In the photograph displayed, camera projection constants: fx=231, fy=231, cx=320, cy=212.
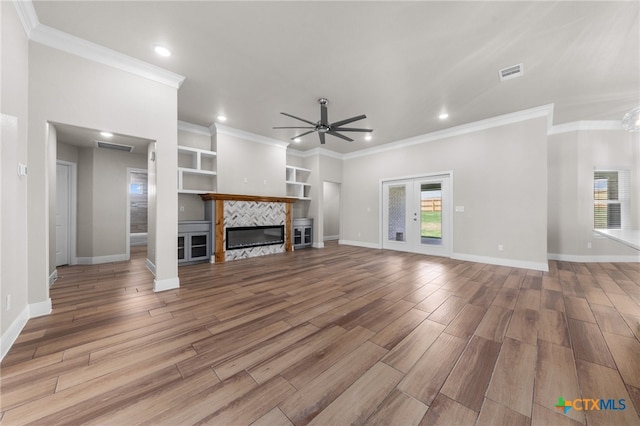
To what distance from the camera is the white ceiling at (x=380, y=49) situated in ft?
7.32

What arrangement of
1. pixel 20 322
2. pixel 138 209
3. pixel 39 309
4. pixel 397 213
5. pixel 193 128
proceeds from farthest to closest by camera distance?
pixel 138 209, pixel 397 213, pixel 193 128, pixel 39 309, pixel 20 322

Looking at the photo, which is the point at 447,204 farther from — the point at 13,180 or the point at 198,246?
the point at 13,180

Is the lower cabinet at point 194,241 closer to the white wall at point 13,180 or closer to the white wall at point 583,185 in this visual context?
the white wall at point 13,180

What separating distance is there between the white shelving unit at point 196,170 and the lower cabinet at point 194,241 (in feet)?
2.41

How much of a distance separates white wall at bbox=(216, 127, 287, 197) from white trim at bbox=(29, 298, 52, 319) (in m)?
3.30

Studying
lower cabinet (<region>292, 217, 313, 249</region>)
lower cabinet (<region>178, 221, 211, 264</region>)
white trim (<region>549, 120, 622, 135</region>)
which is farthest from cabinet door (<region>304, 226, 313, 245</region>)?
white trim (<region>549, 120, 622, 135</region>)

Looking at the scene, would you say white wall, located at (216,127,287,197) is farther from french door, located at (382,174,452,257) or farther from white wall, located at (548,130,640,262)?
white wall, located at (548,130,640,262)

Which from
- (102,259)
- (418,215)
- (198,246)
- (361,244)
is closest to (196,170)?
(198,246)

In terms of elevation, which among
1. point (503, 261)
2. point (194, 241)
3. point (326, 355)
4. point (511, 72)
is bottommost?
point (326, 355)

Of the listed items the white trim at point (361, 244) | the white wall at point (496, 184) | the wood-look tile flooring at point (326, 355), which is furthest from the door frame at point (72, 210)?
the white wall at point (496, 184)

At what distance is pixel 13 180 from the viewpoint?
200 centimetres

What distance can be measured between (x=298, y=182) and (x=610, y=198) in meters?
7.34

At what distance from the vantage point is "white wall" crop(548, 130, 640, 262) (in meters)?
4.93

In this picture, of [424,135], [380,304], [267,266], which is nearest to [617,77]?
[424,135]
